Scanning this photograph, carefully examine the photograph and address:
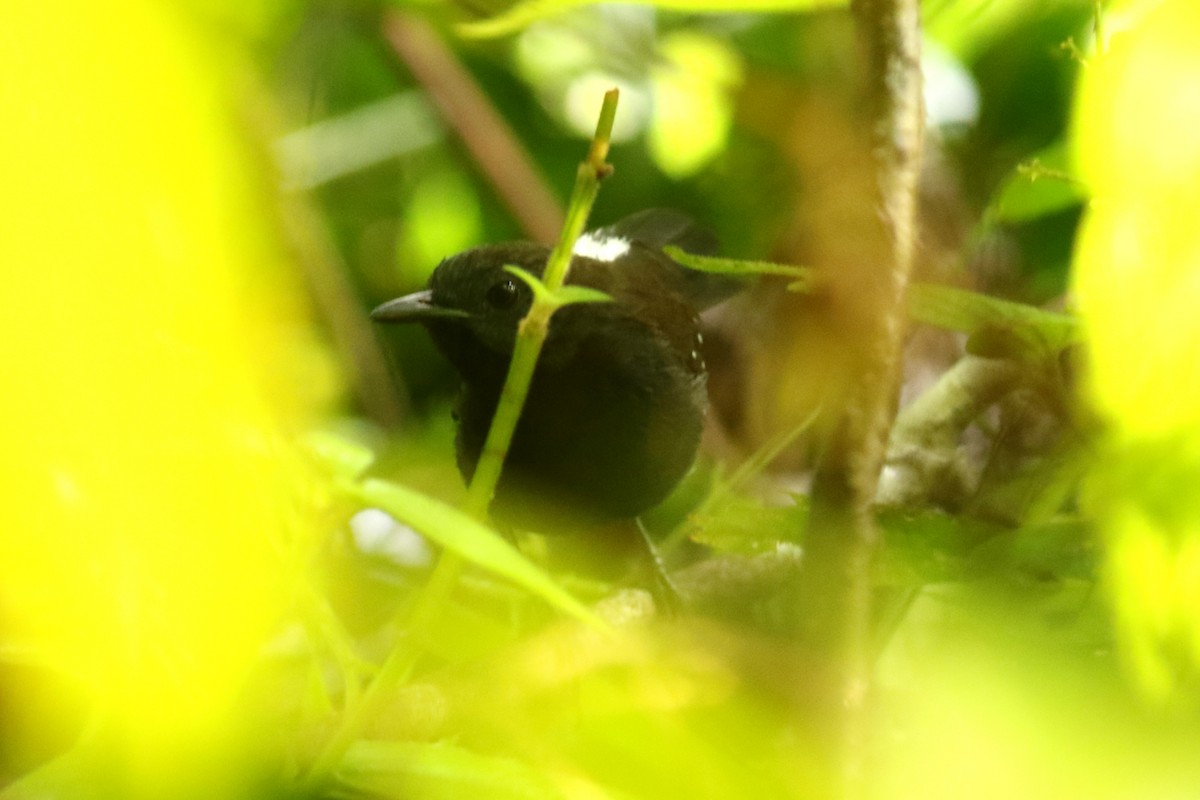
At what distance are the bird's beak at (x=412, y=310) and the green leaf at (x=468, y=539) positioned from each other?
97 cm

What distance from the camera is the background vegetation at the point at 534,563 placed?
20.4 inches

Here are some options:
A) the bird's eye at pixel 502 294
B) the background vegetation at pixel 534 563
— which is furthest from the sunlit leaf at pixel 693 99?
the bird's eye at pixel 502 294

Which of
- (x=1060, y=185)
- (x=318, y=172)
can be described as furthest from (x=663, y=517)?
(x=1060, y=185)

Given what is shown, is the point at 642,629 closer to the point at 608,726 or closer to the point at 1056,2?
the point at 608,726

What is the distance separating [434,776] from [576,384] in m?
0.94

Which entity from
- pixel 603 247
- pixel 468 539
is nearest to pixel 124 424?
pixel 468 539

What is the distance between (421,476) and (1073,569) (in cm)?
95

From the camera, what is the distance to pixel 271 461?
63cm

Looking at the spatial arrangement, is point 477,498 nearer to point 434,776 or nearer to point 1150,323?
point 434,776

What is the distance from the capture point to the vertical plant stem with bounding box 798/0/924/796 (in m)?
0.60

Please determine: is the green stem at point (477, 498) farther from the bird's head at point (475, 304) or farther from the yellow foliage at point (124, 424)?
the bird's head at point (475, 304)

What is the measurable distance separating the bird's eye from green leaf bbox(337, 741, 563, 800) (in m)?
0.97

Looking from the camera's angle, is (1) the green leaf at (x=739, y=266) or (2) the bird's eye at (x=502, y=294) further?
(2) the bird's eye at (x=502, y=294)

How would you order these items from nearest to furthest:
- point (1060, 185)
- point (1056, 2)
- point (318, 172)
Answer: point (1060, 185)
point (1056, 2)
point (318, 172)
